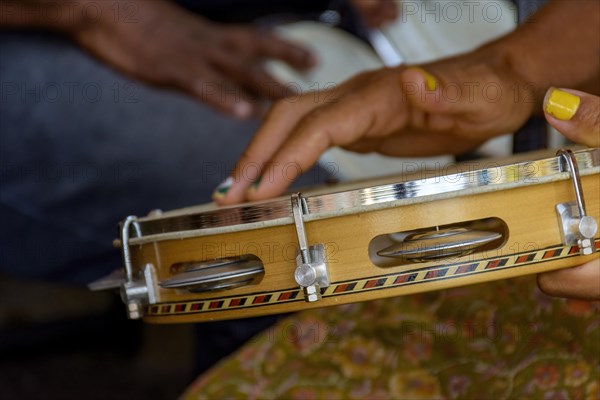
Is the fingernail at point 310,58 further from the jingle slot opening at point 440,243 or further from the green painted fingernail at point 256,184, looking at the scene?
the jingle slot opening at point 440,243

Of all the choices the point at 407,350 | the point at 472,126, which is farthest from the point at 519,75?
the point at 407,350

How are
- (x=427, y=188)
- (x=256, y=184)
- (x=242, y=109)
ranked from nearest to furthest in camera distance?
(x=427, y=188), (x=256, y=184), (x=242, y=109)

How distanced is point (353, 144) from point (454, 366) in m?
0.29

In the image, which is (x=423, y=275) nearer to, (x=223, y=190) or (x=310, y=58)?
(x=223, y=190)

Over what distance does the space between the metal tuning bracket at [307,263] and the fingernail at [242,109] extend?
63 cm

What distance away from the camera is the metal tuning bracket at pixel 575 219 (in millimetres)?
578

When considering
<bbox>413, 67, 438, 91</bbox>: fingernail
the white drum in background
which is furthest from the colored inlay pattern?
the white drum in background

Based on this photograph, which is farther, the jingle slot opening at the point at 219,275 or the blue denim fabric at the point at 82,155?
the blue denim fabric at the point at 82,155

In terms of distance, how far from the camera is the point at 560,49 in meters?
0.90

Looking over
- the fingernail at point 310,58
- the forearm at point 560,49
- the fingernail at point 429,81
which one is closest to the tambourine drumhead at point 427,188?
the fingernail at point 429,81

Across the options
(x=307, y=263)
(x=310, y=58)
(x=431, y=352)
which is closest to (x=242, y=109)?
(x=310, y=58)

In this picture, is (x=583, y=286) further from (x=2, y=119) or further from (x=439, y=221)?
(x=2, y=119)

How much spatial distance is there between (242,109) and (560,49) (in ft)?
Result: 1.66

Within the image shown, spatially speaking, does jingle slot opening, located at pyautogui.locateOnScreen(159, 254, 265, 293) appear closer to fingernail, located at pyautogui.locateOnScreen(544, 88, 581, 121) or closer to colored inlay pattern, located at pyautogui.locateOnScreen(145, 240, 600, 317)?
colored inlay pattern, located at pyautogui.locateOnScreen(145, 240, 600, 317)
